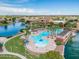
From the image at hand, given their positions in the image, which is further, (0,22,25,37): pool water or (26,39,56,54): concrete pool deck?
(0,22,25,37): pool water

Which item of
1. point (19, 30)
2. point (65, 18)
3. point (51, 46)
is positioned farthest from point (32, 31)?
point (65, 18)

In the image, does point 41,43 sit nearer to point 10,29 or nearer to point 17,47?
point 17,47

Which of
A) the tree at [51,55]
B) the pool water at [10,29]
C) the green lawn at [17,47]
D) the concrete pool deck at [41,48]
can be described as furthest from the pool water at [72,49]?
the pool water at [10,29]

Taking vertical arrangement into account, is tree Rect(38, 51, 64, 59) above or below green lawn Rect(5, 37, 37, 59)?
below

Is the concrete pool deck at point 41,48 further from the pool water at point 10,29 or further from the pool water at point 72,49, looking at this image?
the pool water at point 10,29

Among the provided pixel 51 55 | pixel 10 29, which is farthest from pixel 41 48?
pixel 10 29

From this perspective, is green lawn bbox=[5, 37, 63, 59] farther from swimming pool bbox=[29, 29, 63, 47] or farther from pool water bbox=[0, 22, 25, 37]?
swimming pool bbox=[29, 29, 63, 47]

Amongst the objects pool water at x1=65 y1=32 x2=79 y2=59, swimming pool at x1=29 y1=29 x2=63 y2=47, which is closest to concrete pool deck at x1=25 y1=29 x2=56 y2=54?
swimming pool at x1=29 y1=29 x2=63 y2=47

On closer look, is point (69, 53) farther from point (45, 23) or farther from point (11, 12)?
point (11, 12)
